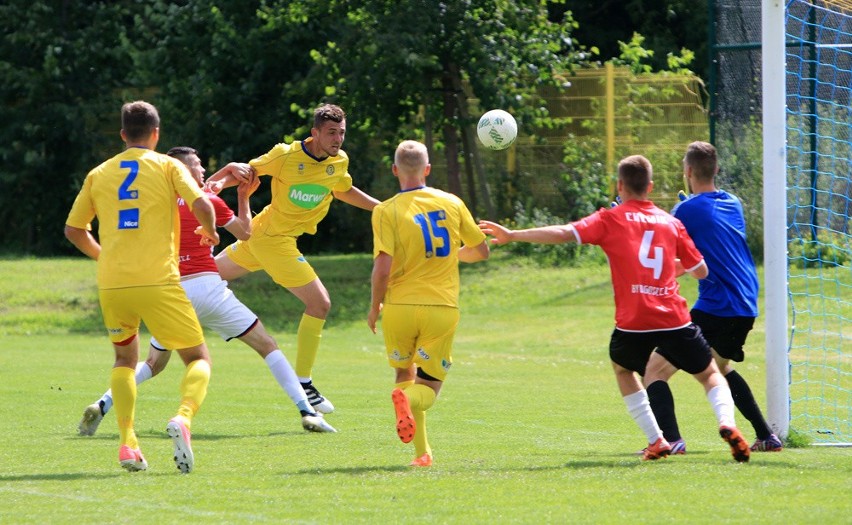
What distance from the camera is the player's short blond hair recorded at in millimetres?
7254

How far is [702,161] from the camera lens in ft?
25.5

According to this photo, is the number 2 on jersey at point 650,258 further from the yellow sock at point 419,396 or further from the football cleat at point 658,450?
the yellow sock at point 419,396

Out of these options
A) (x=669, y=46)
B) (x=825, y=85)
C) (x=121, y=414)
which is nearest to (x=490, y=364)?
(x=825, y=85)

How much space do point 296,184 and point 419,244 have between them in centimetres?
309

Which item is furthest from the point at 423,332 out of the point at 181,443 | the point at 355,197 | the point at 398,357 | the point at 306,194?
the point at 306,194

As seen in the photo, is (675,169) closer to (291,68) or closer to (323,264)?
(323,264)

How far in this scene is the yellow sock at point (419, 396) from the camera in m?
7.02

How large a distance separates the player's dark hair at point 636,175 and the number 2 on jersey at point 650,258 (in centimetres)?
32

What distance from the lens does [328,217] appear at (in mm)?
25922

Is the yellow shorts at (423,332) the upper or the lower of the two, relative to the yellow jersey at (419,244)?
lower

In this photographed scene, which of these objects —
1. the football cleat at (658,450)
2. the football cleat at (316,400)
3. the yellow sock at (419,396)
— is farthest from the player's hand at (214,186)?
the football cleat at (658,450)

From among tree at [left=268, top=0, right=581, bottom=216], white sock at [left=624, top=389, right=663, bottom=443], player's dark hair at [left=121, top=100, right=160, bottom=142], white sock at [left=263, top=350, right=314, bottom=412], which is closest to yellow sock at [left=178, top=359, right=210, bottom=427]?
player's dark hair at [left=121, top=100, right=160, bottom=142]

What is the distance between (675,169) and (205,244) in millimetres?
Result: 13657

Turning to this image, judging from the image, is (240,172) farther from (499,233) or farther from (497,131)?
(499,233)
